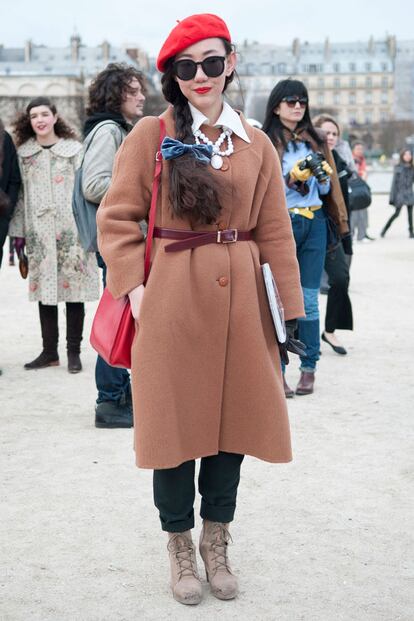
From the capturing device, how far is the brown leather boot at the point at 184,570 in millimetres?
3301

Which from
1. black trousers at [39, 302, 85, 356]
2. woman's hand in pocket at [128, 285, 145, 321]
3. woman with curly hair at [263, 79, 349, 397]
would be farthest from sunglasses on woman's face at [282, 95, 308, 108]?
woman's hand in pocket at [128, 285, 145, 321]

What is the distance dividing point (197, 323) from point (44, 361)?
395cm

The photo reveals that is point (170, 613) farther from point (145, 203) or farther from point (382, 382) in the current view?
point (382, 382)

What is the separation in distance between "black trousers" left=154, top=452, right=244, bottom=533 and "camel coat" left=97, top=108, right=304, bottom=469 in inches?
4.1

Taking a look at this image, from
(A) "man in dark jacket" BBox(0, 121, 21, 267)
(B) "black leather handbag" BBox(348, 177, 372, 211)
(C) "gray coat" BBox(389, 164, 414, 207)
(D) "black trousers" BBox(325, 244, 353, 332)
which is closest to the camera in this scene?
(A) "man in dark jacket" BBox(0, 121, 21, 267)

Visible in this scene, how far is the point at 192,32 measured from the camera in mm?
3141

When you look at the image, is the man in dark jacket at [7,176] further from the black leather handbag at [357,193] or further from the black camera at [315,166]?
the black leather handbag at [357,193]

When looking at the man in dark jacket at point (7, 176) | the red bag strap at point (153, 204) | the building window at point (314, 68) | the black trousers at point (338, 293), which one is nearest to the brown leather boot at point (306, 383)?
the black trousers at point (338, 293)

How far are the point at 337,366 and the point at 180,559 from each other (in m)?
3.82

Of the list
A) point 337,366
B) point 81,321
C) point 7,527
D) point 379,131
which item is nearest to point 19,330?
point 81,321

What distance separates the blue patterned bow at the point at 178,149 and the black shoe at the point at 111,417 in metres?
2.54

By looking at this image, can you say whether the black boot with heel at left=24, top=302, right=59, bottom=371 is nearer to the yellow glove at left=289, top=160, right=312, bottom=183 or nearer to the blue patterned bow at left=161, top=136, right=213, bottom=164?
the yellow glove at left=289, top=160, right=312, bottom=183

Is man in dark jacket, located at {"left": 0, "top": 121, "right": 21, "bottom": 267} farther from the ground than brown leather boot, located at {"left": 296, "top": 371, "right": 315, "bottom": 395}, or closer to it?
farther from the ground

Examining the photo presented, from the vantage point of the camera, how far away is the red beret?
314 centimetres
